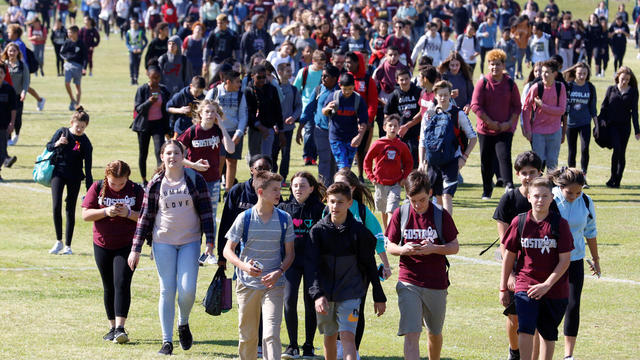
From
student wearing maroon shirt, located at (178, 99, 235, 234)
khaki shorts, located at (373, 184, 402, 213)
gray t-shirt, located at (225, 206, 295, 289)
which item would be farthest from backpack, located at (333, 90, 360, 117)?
gray t-shirt, located at (225, 206, 295, 289)

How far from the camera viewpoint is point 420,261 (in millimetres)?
8797

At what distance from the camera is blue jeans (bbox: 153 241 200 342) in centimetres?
970

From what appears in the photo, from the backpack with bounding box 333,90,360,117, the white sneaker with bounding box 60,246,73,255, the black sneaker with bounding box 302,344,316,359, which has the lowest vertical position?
the white sneaker with bounding box 60,246,73,255

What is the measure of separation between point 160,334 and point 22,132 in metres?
16.8

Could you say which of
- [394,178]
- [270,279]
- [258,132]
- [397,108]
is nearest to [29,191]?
[258,132]

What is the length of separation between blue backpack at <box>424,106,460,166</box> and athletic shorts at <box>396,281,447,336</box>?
576 centimetres

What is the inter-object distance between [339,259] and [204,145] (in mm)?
5402

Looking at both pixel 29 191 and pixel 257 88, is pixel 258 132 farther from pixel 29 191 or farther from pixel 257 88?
pixel 29 191

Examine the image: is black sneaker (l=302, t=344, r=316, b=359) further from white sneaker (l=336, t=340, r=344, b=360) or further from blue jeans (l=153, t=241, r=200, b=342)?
A: blue jeans (l=153, t=241, r=200, b=342)

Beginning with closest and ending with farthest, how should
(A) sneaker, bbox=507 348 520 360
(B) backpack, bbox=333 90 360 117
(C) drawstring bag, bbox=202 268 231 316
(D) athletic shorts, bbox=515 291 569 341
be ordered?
(D) athletic shorts, bbox=515 291 569 341
(C) drawstring bag, bbox=202 268 231 316
(A) sneaker, bbox=507 348 520 360
(B) backpack, bbox=333 90 360 117

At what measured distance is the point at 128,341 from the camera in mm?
10266

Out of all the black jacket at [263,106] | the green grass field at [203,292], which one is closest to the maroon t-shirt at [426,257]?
the green grass field at [203,292]

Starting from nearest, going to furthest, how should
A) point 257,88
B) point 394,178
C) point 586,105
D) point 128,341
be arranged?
point 128,341
point 394,178
point 257,88
point 586,105

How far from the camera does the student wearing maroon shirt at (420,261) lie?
28.6ft
